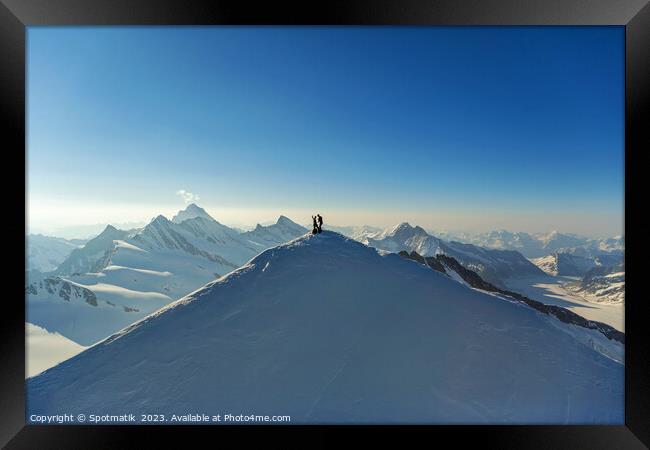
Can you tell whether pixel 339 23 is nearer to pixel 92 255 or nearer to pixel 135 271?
pixel 135 271

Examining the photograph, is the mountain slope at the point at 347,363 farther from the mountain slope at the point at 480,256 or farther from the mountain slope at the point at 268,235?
the mountain slope at the point at 268,235

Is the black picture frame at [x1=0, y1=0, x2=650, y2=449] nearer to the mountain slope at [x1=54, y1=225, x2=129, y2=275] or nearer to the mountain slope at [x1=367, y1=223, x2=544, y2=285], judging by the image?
the mountain slope at [x1=367, y1=223, x2=544, y2=285]

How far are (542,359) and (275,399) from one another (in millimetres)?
5536

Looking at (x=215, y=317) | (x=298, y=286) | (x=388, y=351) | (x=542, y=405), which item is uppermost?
(x=298, y=286)

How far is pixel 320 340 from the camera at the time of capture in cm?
609

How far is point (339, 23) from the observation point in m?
5.25

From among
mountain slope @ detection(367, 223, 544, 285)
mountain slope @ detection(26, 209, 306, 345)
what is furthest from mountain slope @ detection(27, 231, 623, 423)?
mountain slope @ detection(367, 223, 544, 285)

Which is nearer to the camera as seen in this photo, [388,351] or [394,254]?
[388,351]

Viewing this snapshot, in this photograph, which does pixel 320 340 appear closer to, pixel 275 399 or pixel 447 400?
pixel 275 399

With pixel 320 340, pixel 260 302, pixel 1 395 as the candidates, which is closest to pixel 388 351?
pixel 320 340

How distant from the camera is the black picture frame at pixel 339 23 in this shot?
16.7 feet

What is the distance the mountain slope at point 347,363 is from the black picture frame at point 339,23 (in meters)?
0.33

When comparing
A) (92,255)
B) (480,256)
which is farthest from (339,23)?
(92,255)

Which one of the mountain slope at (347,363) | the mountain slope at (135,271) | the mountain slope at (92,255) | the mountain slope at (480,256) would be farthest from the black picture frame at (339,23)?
the mountain slope at (92,255)
